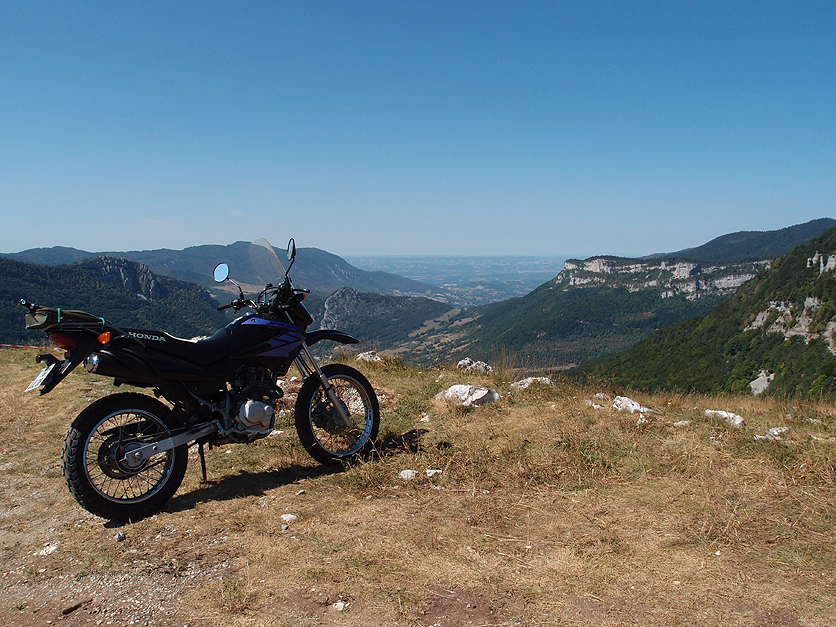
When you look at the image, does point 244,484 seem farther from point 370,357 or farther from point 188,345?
point 370,357

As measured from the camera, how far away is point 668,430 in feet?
17.1

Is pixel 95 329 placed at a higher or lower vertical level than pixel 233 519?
higher

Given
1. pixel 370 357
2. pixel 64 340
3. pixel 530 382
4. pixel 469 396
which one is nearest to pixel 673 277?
pixel 370 357

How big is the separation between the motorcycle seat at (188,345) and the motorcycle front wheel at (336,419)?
845mm

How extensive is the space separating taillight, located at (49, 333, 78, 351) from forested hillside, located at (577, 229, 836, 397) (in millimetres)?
75941

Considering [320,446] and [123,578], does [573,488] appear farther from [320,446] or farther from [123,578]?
[123,578]

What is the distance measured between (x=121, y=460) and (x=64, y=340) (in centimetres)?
95

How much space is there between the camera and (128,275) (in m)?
119

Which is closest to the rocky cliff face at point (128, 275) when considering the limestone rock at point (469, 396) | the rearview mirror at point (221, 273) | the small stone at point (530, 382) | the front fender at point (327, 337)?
the small stone at point (530, 382)

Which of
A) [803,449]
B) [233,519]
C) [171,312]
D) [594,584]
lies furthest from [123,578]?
[171,312]

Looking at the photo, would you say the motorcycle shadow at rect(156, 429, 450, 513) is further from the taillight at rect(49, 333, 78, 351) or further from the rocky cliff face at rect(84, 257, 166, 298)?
the rocky cliff face at rect(84, 257, 166, 298)

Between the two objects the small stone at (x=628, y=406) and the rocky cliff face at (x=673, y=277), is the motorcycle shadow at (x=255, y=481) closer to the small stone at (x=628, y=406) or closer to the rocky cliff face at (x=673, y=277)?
the small stone at (x=628, y=406)

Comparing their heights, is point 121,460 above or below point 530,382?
above

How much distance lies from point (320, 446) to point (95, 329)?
2064 millimetres
